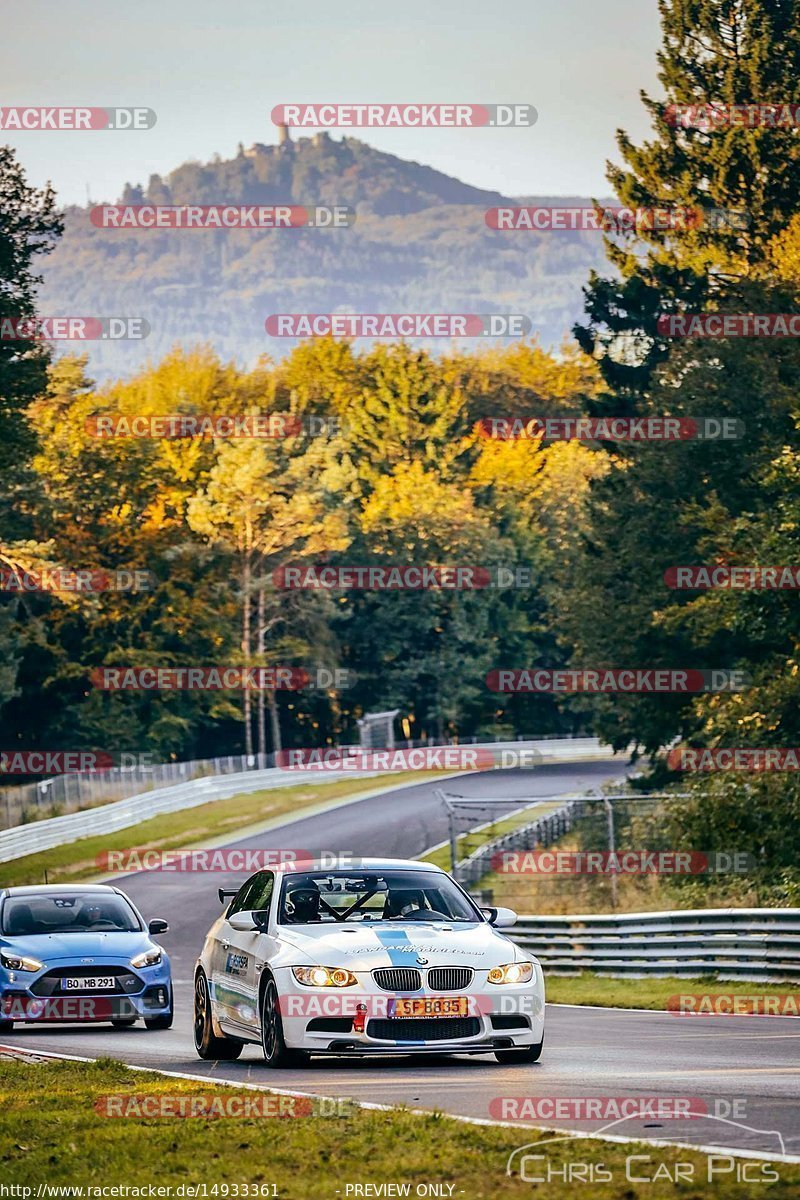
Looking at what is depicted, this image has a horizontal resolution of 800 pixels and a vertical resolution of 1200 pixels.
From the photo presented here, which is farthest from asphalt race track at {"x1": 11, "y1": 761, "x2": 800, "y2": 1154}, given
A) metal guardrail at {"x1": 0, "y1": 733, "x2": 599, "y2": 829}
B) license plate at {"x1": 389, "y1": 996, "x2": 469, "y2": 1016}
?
metal guardrail at {"x1": 0, "y1": 733, "x2": 599, "y2": 829}

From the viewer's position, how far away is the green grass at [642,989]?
22234 millimetres

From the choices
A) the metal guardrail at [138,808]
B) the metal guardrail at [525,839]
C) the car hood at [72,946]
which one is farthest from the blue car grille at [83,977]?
the metal guardrail at [138,808]

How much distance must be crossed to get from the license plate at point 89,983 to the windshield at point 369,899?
16.0 feet

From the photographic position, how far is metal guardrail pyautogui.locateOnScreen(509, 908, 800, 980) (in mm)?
22469

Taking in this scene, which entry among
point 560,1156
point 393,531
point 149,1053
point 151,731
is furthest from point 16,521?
point 560,1156

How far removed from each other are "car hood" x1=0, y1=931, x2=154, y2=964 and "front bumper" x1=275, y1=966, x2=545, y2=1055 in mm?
5788

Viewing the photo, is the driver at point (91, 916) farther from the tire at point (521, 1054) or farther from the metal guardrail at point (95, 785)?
the metal guardrail at point (95, 785)

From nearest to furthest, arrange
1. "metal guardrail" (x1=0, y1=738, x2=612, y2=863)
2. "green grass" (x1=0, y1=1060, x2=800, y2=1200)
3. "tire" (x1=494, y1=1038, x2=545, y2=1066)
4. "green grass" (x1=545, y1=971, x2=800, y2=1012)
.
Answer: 1. "green grass" (x1=0, y1=1060, x2=800, y2=1200)
2. "tire" (x1=494, y1=1038, x2=545, y2=1066)
3. "green grass" (x1=545, y1=971, x2=800, y2=1012)
4. "metal guardrail" (x1=0, y1=738, x2=612, y2=863)

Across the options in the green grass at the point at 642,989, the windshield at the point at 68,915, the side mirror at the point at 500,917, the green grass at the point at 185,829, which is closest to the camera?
the side mirror at the point at 500,917

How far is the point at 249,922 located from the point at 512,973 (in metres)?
2.04

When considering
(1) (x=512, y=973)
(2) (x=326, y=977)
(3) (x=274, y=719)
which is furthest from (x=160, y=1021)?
(3) (x=274, y=719)

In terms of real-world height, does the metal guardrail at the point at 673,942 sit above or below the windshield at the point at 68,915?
below

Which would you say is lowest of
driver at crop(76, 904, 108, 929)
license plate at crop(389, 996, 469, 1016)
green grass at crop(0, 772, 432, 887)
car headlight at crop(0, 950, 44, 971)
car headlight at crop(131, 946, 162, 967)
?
green grass at crop(0, 772, 432, 887)

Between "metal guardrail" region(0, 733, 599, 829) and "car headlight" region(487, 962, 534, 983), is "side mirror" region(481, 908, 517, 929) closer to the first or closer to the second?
"car headlight" region(487, 962, 534, 983)
